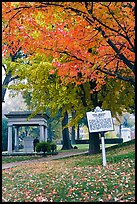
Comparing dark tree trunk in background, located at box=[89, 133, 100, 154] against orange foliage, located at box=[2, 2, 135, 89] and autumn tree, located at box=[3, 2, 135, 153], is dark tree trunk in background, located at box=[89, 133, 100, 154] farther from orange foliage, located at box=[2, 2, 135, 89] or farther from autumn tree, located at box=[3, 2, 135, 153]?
orange foliage, located at box=[2, 2, 135, 89]

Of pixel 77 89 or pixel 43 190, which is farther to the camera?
pixel 77 89

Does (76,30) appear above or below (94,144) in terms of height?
above

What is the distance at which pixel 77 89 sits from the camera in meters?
14.6

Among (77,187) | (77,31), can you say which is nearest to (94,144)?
(77,31)

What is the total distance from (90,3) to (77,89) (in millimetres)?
7711

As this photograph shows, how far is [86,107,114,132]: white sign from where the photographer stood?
10.3 metres

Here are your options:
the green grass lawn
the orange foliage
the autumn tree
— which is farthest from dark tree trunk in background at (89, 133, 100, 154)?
the green grass lawn

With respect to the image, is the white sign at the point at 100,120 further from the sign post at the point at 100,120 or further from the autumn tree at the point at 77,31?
the autumn tree at the point at 77,31

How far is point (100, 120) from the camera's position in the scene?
10.4 m

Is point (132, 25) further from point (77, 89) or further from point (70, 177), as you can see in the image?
point (77, 89)

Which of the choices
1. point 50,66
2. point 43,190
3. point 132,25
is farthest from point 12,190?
point 50,66

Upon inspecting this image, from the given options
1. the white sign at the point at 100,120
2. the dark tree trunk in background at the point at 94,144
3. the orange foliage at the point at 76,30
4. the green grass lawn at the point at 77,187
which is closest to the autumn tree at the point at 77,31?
the orange foliage at the point at 76,30

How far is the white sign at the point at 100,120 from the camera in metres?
10.3

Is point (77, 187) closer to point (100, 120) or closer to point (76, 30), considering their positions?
point (100, 120)
